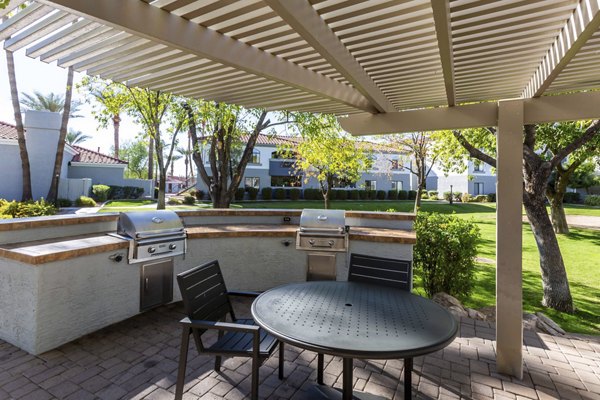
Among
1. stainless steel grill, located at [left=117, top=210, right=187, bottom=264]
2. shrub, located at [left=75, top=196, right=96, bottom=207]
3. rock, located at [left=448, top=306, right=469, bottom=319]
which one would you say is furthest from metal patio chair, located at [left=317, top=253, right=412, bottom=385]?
shrub, located at [left=75, top=196, right=96, bottom=207]

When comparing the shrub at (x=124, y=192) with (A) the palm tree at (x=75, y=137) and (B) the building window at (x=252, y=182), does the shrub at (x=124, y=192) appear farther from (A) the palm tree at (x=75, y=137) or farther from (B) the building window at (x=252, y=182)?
(A) the palm tree at (x=75, y=137)

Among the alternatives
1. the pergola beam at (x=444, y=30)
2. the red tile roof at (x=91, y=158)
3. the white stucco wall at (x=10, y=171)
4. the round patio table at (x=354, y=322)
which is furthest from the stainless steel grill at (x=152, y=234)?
the red tile roof at (x=91, y=158)

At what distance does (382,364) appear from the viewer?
3.02 metres

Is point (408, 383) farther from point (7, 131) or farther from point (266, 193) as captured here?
A: point (266, 193)

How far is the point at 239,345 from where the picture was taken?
7.62ft

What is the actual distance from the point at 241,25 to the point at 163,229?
2.66 metres

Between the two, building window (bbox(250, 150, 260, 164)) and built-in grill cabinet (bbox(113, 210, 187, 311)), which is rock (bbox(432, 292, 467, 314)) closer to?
built-in grill cabinet (bbox(113, 210, 187, 311))

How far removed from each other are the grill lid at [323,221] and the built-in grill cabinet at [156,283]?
6.01 ft

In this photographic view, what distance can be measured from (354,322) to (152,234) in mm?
2746

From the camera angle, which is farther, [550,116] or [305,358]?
[305,358]

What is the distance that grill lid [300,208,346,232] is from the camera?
175 inches

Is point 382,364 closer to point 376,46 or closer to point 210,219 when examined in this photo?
point 376,46

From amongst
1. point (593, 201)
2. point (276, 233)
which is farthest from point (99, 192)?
point (593, 201)

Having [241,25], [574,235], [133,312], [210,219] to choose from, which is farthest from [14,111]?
[574,235]
